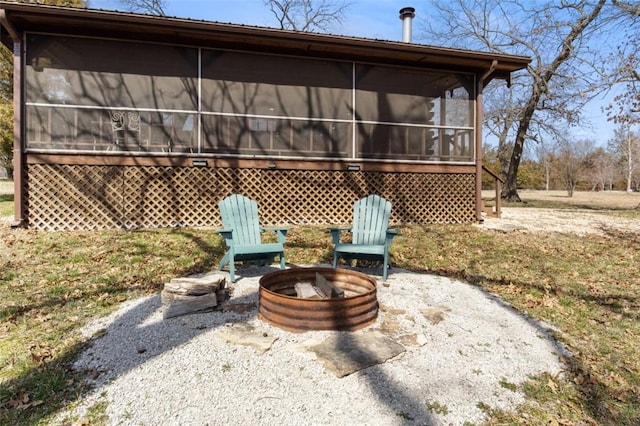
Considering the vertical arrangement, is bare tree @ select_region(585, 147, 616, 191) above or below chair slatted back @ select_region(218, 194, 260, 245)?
above

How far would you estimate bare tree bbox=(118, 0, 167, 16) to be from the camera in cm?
2175

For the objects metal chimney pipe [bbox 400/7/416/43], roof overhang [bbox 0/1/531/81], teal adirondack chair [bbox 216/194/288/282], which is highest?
metal chimney pipe [bbox 400/7/416/43]

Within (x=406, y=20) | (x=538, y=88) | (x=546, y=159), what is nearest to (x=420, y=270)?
(x=406, y=20)

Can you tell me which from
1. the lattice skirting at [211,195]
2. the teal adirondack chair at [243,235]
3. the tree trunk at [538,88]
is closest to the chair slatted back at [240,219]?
the teal adirondack chair at [243,235]

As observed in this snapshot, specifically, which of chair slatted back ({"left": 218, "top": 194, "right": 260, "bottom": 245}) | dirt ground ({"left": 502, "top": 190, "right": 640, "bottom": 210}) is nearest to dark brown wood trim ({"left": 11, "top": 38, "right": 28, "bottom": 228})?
chair slatted back ({"left": 218, "top": 194, "right": 260, "bottom": 245})

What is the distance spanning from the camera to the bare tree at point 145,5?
21.8 metres

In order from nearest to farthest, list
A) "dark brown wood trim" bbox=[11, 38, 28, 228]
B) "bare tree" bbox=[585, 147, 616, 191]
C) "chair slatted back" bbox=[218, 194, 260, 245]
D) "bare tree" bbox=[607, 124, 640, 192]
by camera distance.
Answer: "chair slatted back" bbox=[218, 194, 260, 245] < "dark brown wood trim" bbox=[11, 38, 28, 228] < "bare tree" bbox=[607, 124, 640, 192] < "bare tree" bbox=[585, 147, 616, 191]

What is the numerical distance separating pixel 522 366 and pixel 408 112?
7.46 m

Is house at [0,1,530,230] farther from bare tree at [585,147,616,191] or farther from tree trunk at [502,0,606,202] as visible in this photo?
bare tree at [585,147,616,191]

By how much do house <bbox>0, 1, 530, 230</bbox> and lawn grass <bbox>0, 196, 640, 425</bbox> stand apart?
30.8 inches

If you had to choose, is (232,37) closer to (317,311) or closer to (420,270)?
(420,270)

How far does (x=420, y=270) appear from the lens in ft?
17.6

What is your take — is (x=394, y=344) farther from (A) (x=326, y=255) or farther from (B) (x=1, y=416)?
(A) (x=326, y=255)

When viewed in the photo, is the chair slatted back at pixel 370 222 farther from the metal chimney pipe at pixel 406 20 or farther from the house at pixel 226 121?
the metal chimney pipe at pixel 406 20
